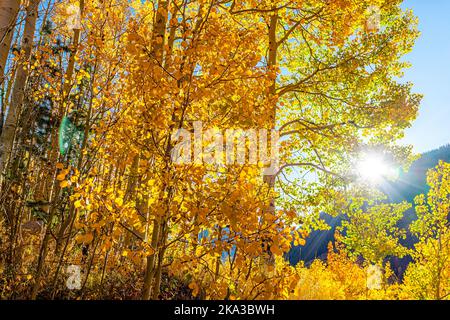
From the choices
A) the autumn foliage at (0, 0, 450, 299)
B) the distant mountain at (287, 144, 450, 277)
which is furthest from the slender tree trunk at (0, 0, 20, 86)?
the distant mountain at (287, 144, 450, 277)

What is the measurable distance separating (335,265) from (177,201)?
15748 mm

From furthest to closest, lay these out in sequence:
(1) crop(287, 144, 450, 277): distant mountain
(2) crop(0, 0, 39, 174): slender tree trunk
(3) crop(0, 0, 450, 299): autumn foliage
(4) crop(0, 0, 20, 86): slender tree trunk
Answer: (1) crop(287, 144, 450, 277): distant mountain, (2) crop(0, 0, 39, 174): slender tree trunk, (4) crop(0, 0, 20, 86): slender tree trunk, (3) crop(0, 0, 450, 299): autumn foliage

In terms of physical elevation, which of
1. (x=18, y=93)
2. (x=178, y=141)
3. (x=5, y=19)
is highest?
(x=5, y=19)

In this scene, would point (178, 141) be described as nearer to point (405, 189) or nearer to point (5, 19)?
point (5, 19)

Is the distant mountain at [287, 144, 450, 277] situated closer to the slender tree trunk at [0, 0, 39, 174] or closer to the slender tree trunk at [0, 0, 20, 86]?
the slender tree trunk at [0, 0, 39, 174]

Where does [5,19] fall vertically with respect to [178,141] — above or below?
above

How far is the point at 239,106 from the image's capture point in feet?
9.08

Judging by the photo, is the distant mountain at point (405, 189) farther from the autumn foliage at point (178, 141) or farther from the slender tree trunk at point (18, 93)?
the slender tree trunk at point (18, 93)

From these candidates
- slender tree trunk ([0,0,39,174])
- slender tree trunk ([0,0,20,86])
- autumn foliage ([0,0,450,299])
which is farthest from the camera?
slender tree trunk ([0,0,39,174])

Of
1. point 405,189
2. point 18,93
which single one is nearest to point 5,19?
point 18,93

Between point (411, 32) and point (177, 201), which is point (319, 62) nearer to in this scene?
point (411, 32)

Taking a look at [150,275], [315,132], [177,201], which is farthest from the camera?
Answer: [315,132]

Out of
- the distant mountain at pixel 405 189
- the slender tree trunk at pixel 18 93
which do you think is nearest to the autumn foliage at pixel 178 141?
the slender tree trunk at pixel 18 93
